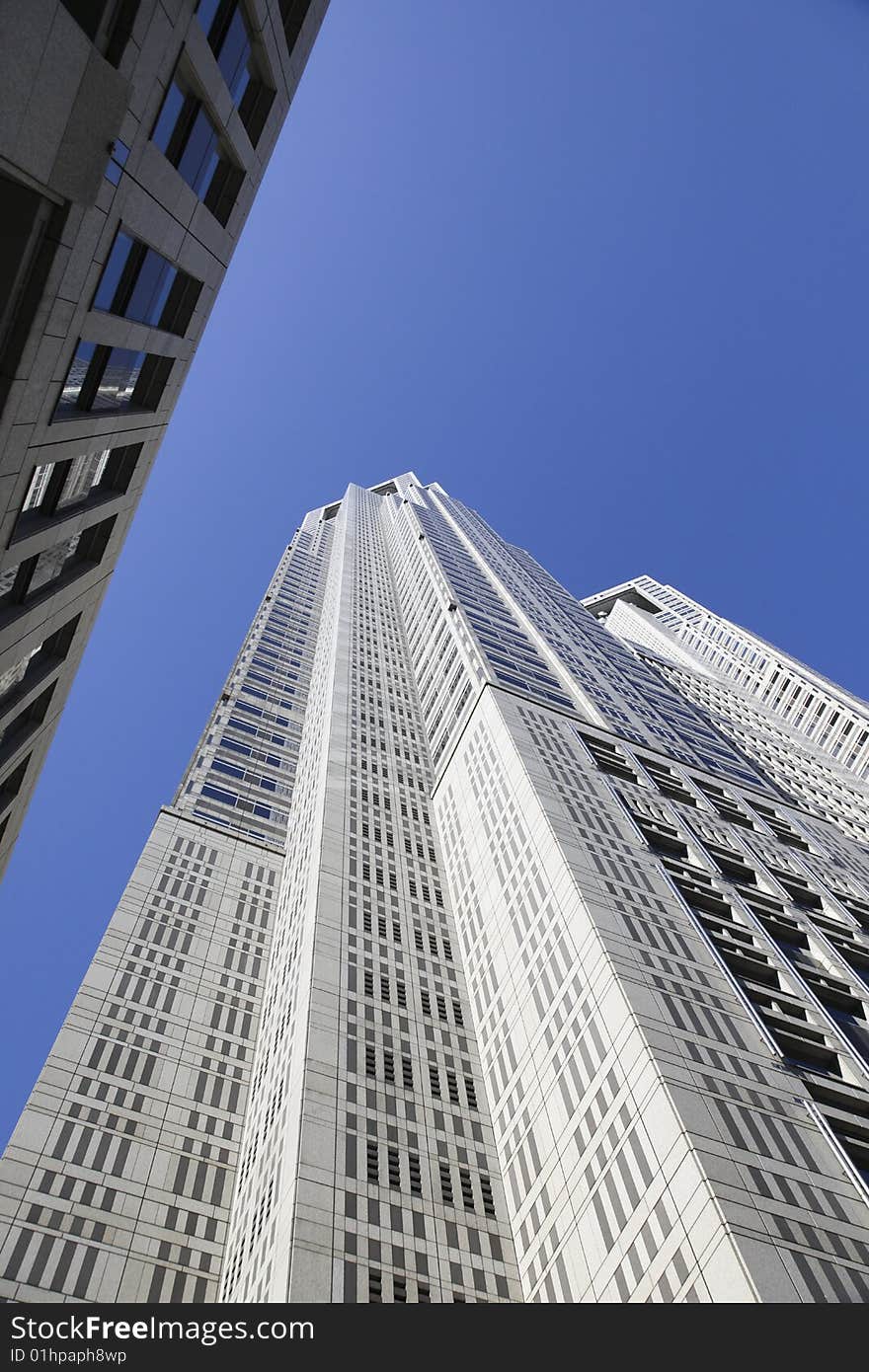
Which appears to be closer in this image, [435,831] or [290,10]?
[290,10]

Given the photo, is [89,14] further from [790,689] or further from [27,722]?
[790,689]

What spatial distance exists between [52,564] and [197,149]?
10.8 m

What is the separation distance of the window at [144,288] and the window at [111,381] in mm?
931

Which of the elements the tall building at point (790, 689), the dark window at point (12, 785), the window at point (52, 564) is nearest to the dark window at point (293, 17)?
the window at point (52, 564)

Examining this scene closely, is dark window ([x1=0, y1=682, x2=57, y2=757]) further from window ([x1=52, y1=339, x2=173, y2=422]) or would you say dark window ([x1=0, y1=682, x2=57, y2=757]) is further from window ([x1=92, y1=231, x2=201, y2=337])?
window ([x1=92, y1=231, x2=201, y2=337])

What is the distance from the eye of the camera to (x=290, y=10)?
25875mm

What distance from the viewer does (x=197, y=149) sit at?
22.3 metres

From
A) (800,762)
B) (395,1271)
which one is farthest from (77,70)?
(800,762)

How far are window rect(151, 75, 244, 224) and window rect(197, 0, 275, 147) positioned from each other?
4.20ft

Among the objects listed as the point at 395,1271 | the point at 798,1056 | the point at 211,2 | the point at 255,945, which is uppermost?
the point at 211,2

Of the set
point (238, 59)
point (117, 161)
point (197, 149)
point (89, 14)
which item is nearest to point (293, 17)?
point (238, 59)

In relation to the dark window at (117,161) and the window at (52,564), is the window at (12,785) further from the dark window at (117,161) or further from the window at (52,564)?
the dark window at (117,161)
